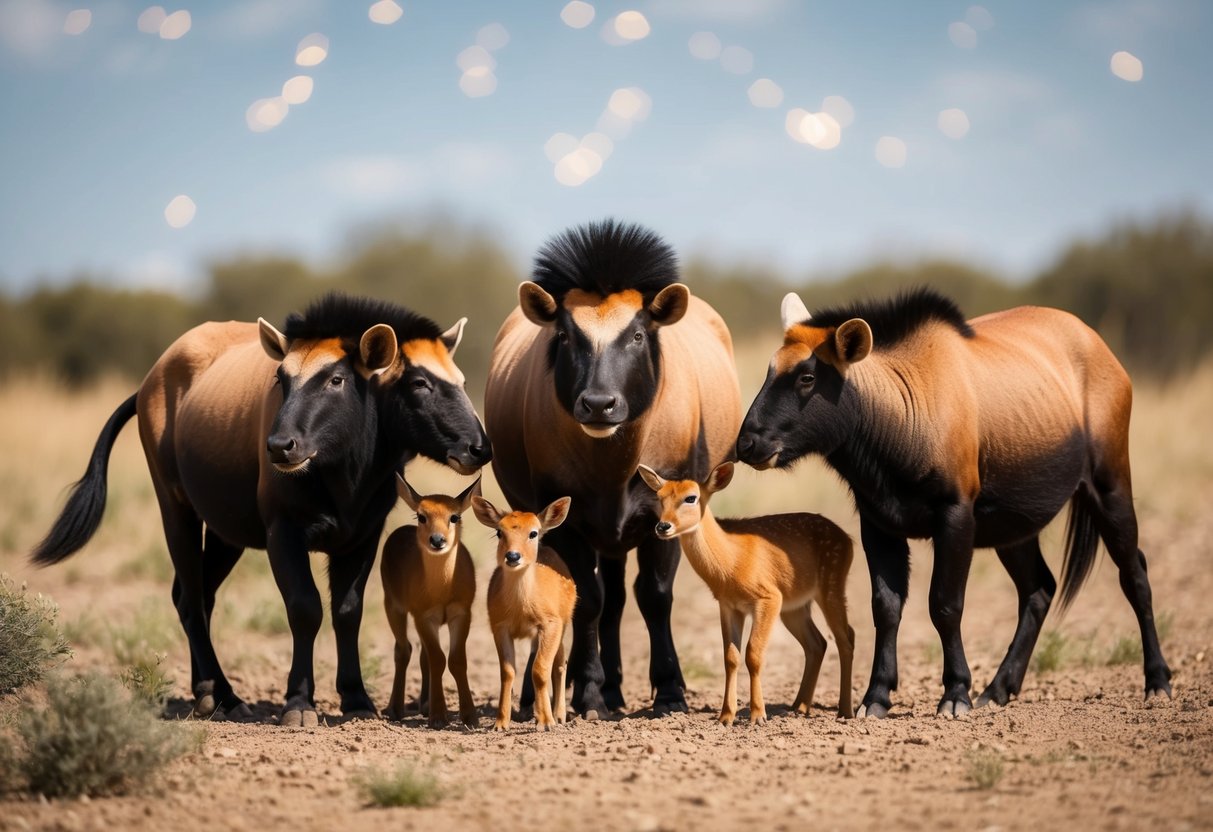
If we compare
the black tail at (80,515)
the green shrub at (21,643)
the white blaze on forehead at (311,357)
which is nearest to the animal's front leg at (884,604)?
the white blaze on forehead at (311,357)

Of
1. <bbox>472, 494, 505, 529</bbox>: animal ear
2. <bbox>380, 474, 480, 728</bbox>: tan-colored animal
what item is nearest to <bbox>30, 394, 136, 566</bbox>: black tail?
<bbox>380, 474, 480, 728</bbox>: tan-colored animal

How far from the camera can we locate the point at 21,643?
318 inches

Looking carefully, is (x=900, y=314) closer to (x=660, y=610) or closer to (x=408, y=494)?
(x=660, y=610)

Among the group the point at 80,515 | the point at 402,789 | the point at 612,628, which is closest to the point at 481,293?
the point at 80,515

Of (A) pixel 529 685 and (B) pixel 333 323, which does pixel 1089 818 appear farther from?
(B) pixel 333 323

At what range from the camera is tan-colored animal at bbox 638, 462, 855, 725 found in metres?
7.48

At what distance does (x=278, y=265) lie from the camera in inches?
1417

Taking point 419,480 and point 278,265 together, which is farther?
point 278,265

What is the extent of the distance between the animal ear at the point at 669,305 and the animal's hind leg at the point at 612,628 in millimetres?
1637

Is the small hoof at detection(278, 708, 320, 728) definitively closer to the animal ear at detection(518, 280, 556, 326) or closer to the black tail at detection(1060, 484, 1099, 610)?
the animal ear at detection(518, 280, 556, 326)

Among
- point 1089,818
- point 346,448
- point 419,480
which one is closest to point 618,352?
point 346,448

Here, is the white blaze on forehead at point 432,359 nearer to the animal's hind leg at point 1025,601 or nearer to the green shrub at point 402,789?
the green shrub at point 402,789

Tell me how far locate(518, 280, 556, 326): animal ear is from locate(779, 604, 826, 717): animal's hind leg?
2199 mm

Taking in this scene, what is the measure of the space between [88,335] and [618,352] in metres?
30.2
